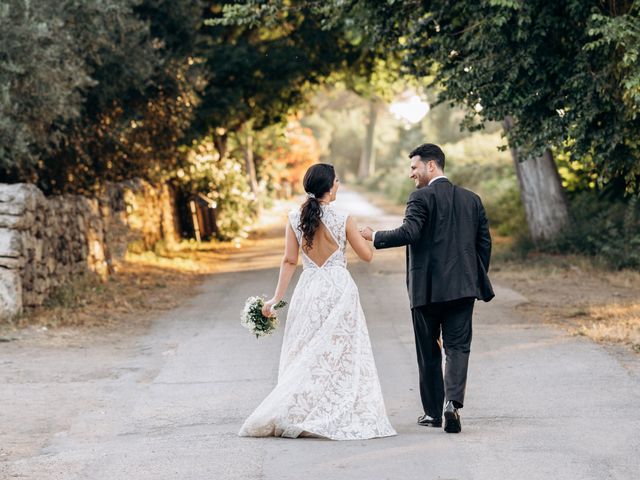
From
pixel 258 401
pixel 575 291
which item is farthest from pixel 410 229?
pixel 575 291

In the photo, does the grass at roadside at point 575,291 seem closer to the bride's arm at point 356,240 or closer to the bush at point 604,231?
the bush at point 604,231

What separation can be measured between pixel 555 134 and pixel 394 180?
44.6 meters

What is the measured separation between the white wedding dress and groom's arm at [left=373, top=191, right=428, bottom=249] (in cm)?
30

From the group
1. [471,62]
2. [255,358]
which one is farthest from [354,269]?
[255,358]

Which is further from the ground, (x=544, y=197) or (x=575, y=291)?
(x=544, y=197)

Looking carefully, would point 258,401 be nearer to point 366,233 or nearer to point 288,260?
point 288,260

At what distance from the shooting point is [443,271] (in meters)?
7.29

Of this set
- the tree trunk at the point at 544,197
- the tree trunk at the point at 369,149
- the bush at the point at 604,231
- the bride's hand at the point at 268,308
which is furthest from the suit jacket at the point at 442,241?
the tree trunk at the point at 369,149

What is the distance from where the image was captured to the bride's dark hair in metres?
7.23

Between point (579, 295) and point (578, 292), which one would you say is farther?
point (578, 292)

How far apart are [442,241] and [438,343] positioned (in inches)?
29.9

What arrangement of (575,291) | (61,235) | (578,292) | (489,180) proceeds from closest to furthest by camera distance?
(578,292), (575,291), (61,235), (489,180)

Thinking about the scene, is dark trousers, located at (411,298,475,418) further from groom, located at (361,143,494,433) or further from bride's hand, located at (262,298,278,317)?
bride's hand, located at (262,298,278,317)

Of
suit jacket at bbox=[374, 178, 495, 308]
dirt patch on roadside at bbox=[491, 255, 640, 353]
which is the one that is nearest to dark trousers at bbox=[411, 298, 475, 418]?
suit jacket at bbox=[374, 178, 495, 308]
